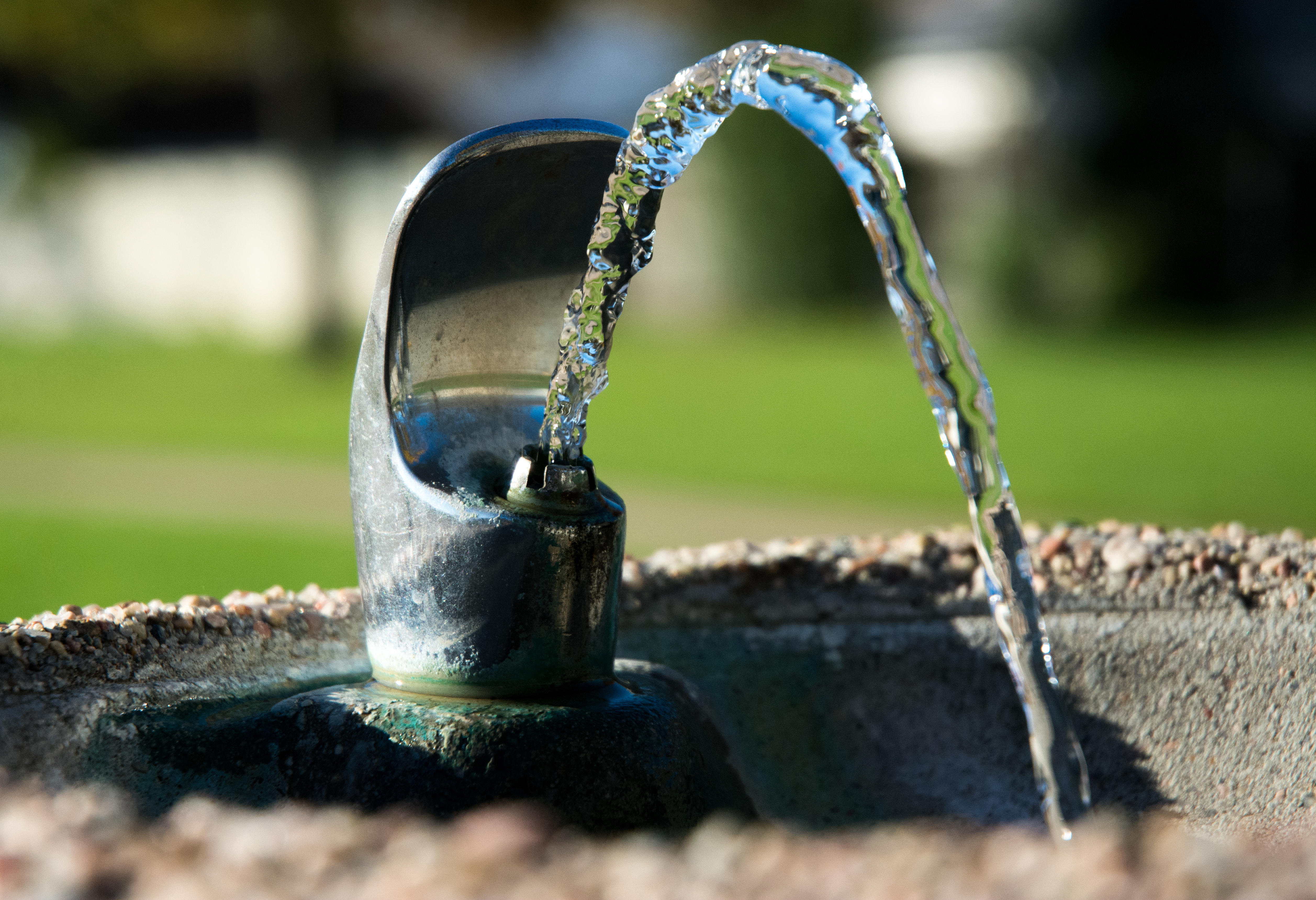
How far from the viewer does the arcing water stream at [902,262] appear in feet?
5.61

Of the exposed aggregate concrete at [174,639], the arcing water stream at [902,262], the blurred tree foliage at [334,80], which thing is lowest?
the exposed aggregate concrete at [174,639]

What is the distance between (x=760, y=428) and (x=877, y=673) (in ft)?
24.4

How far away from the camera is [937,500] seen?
6672 mm

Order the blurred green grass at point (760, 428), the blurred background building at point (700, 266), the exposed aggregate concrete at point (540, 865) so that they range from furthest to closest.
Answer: the blurred background building at point (700, 266) < the blurred green grass at point (760, 428) < the exposed aggregate concrete at point (540, 865)

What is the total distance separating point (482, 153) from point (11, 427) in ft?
28.9

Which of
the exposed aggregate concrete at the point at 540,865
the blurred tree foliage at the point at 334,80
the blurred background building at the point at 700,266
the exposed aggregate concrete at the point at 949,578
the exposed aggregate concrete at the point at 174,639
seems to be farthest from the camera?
the blurred tree foliage at the point at 334,80

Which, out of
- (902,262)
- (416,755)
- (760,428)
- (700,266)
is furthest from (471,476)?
(700,266)

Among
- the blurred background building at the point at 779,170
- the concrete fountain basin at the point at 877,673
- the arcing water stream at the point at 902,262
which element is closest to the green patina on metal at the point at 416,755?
the concrete fountain basin at the point at 877,673

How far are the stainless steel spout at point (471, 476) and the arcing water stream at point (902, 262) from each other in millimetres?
98

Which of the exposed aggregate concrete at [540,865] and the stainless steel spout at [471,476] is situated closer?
the exposed aggregate concrete at [540,865]

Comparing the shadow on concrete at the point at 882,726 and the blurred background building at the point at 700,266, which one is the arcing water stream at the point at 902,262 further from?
the blurred background building at the point at 700,266

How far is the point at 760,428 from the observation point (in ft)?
31.5

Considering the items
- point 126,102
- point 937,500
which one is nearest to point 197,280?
point 126,102

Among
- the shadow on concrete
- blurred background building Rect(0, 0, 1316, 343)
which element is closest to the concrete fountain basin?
the shadow on concrete
